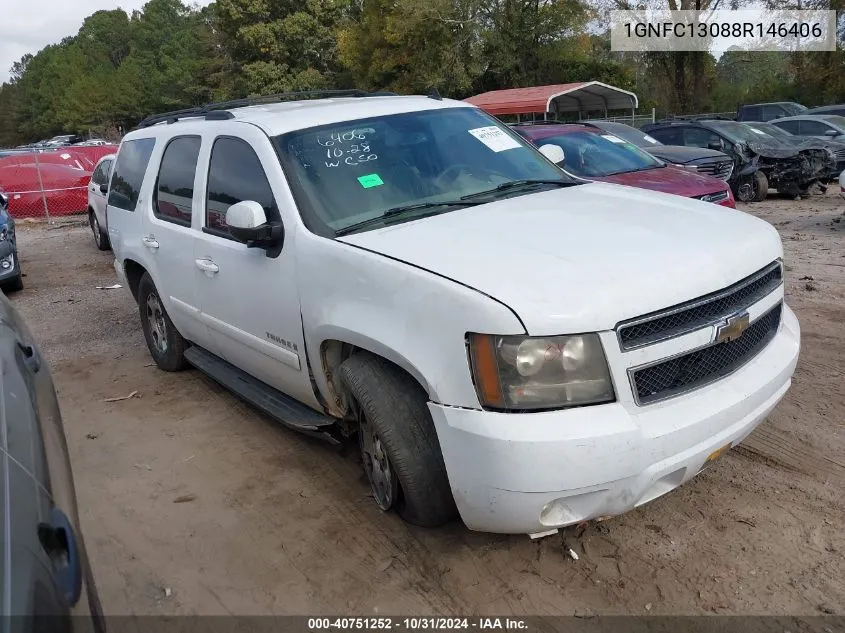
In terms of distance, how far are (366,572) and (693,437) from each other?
1.44 meters

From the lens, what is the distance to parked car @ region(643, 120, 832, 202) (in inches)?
538

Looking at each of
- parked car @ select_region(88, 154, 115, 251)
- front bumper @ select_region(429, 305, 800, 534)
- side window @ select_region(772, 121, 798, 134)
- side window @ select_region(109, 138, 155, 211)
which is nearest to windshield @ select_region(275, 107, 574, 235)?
front bumper @ select_region(429, 305, 800, 534)

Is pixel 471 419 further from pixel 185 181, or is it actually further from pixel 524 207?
pixel 185 181

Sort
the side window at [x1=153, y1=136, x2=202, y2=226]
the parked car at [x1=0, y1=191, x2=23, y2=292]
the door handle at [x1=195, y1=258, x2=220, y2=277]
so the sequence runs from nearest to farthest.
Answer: the door handle at [x1=195, y1=258, x2=220, y2=277] → the side window at [x1=153, y1=136, x2=202, y2=226] → the parked car at [x1=0, y1=191, x2=23, y2=292]

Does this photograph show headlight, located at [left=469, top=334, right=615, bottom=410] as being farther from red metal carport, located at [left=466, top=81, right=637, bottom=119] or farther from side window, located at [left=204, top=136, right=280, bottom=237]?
red metal carport, located at [left=466, top=81, right=637, bottom=119]

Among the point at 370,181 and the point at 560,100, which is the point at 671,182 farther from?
the point at 560,100

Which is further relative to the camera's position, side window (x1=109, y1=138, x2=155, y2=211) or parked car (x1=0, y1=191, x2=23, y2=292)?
parked car (x1=0, y1=191, x2=23, y2=292)

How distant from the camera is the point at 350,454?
4.31m

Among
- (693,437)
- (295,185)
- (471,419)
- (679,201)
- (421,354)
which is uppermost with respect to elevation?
(295,185)

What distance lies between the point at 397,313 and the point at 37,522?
5.11ft

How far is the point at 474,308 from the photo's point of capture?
2660 mm

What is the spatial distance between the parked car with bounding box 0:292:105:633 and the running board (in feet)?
4.95

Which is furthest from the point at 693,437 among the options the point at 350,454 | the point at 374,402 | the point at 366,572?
the point at 350,454

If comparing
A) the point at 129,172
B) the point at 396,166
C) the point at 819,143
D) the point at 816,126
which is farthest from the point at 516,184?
the point at 816,126
